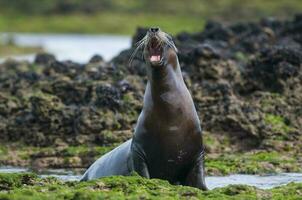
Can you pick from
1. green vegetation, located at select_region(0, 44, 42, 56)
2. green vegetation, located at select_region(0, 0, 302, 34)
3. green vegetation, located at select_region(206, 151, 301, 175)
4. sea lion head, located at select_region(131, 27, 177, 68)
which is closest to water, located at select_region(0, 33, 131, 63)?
A: green vegetation, located at select_region(0, 44, 42, 56)

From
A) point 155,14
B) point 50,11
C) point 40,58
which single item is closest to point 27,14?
point 50,11

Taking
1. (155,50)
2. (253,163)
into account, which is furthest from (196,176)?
(253,163)

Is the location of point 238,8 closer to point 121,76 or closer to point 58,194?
point 121,76

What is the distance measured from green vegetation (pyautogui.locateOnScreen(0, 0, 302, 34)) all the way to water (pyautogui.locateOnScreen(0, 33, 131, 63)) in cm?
407

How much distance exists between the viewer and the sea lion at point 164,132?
1484cm

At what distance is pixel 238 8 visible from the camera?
11750cm

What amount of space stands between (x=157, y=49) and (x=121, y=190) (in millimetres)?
3061

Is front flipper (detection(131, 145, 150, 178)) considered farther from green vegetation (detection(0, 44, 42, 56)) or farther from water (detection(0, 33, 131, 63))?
green vegetation (detection(0, 44, 42, 56))

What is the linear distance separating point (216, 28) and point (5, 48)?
37362 millimetres

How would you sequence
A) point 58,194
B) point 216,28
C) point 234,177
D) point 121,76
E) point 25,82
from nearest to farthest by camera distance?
1. point 58,194
2. point 234,177
3. point 121,76
4. point 25,82
5. point 216,28

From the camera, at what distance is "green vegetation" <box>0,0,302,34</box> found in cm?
10769

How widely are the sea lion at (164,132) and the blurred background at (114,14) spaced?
78131mm

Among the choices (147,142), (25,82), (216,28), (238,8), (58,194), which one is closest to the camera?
(58,194)

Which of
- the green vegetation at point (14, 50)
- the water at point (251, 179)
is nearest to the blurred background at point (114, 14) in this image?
the green vegetation at point (14, 50)
